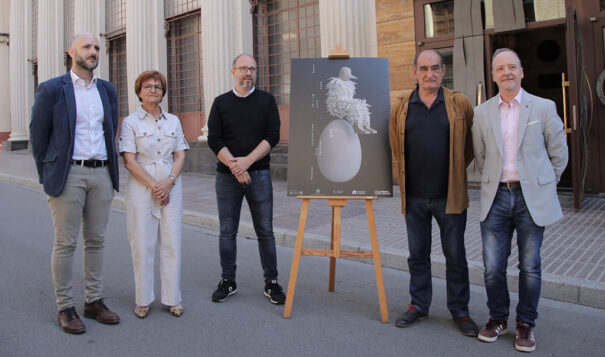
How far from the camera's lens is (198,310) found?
4.28 metres

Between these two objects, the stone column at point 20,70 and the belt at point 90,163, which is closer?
the belt at point 90,163

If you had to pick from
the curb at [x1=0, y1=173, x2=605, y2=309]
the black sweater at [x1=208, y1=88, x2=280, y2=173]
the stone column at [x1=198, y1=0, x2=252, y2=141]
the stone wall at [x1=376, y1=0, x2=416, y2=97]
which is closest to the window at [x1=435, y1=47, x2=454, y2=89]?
the stone wall at [x1=376, y1=0, x2=416, y2=97]

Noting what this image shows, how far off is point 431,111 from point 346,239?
2909 millimetres

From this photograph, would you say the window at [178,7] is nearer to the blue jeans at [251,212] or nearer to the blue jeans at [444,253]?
the blue jeans at [251,212]

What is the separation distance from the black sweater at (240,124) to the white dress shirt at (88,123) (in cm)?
92

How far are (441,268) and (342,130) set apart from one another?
6.80 ft

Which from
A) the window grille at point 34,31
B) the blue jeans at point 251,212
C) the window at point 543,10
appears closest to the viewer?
the blue jeans at point 251,212

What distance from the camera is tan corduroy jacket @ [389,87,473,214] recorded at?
12.0 feet

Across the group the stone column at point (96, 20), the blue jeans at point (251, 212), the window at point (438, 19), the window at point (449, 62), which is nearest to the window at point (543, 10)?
the window at point (438, 19)

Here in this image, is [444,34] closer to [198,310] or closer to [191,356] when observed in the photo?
[198,310]

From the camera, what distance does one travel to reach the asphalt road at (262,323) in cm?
347

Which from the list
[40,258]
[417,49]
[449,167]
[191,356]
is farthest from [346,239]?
[417,49]

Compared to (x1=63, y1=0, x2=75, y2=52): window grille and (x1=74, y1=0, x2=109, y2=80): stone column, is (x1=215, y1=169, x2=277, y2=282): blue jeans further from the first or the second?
(x1=63, y1=0, x2=75, y2=52): window grille

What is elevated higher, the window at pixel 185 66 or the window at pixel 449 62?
the window at pixel 185 66
